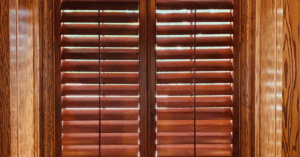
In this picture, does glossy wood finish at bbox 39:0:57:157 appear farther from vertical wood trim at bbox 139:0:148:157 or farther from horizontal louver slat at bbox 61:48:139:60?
vertical wood trim at bbox 139:0:148:157

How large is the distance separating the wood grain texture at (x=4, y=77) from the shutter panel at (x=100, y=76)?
2.10 feet

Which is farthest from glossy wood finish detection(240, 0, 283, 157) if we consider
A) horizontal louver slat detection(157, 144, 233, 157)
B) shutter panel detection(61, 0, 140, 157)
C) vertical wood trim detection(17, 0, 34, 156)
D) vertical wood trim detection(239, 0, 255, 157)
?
vertical wood trim detection(17, 0, 34, 156)

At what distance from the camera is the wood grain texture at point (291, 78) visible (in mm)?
1465

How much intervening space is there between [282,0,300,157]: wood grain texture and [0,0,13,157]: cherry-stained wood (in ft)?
4.34

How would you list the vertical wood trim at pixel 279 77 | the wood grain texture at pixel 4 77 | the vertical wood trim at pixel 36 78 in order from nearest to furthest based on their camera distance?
the wood grain texture at pixel 4 77
the vertical wood trim at pixel 279 77
the vertical wood trim at pixel 36 78

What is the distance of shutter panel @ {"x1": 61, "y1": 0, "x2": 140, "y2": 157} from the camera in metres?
2.04

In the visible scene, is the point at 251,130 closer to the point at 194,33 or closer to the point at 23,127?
the point at 194,33

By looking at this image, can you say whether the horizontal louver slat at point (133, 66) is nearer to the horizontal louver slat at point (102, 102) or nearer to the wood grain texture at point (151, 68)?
the wood grain texture at point (151, 68)

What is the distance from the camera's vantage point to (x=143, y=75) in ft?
6.76

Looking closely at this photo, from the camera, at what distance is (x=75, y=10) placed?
2066mm

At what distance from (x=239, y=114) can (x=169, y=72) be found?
0.56 metres

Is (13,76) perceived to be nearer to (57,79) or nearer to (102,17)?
(57,79)

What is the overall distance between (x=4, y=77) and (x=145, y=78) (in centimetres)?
93

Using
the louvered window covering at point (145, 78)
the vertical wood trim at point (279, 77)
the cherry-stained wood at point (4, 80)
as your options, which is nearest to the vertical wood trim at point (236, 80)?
the louvered window covering at point (145, 78)
